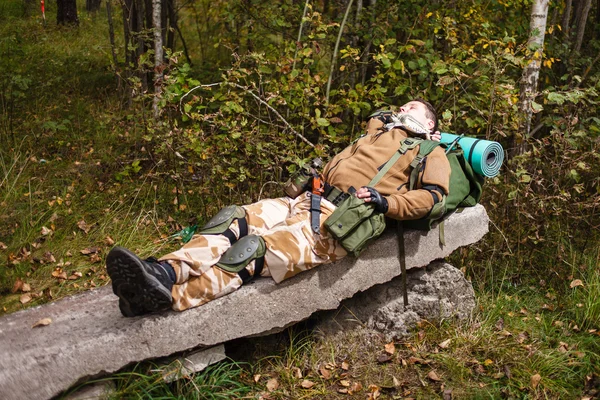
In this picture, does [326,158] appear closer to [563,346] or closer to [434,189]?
[434,189]

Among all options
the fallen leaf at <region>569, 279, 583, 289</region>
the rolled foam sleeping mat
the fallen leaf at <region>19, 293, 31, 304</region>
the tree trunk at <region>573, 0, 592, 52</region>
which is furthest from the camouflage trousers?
the tree trunk at <region>573, 0, 592, 52</region>

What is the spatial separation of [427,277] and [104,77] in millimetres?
6314

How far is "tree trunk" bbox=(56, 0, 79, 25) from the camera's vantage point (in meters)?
11.5

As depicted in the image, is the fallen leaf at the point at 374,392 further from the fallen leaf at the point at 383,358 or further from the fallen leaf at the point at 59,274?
the fallen leaf at the point at 59,274

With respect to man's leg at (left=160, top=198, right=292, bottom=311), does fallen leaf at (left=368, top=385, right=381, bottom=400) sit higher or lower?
lower

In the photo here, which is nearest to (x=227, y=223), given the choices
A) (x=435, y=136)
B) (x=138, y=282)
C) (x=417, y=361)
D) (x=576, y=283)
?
(x=138, y=282)

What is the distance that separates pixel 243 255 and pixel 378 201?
897mm

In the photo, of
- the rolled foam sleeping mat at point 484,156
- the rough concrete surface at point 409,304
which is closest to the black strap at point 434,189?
the rolled foam sleeping mat at point 484,156

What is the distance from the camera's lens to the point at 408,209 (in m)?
3.66

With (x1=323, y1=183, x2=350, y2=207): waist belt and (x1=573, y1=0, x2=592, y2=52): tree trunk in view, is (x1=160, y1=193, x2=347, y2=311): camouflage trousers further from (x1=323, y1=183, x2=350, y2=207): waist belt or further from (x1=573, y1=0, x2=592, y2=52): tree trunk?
(x1=573, y1=0, x2=592, y2=52): tree trunk

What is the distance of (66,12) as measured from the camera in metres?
11.6

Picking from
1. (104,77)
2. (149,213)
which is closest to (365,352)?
(149,213)

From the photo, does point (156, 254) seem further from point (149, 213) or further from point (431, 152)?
point (431, 152)

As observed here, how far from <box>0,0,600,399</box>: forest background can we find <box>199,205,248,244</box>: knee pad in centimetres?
79
